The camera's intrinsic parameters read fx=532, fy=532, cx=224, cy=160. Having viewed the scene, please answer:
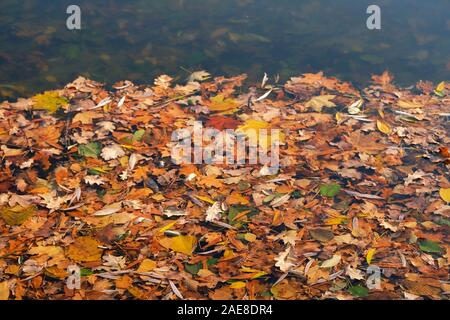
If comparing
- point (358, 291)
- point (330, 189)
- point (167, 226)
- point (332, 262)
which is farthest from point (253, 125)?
point (358, 291)

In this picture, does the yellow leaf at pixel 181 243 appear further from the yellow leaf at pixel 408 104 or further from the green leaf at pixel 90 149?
the yellow leaf at pixel 408 104

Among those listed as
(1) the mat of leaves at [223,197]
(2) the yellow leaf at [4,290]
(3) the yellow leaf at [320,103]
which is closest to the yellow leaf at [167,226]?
(1) the mat of leaves at [223,197]

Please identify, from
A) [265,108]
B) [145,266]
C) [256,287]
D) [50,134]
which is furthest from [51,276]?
[265,108]

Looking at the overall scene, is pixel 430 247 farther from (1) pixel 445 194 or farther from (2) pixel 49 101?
(2) pixel 49 101

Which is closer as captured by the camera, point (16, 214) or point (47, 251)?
point (47, 251)

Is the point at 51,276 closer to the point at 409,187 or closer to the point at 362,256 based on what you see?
the point at 362,256
